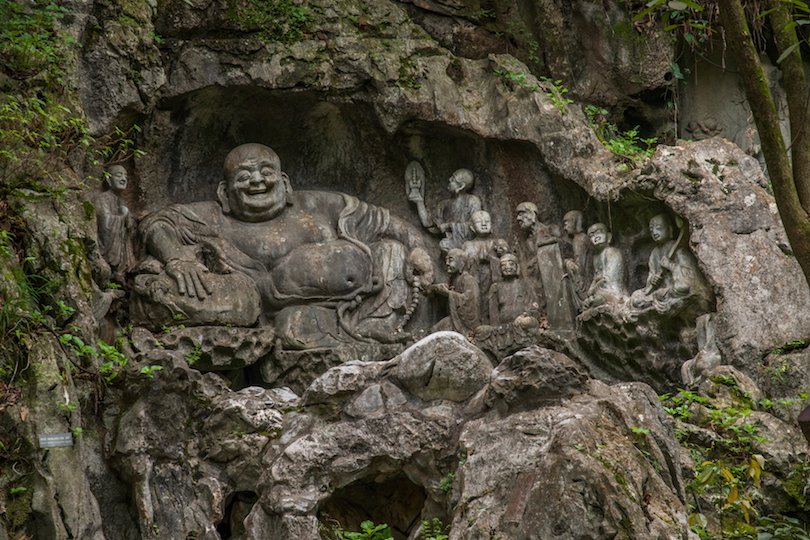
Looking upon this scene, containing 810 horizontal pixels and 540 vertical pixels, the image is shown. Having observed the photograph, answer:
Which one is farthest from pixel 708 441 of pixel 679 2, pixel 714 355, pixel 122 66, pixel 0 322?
pixel 122 66

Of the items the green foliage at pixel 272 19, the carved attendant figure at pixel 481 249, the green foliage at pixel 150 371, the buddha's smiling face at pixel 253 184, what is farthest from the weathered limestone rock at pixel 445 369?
the green foliage at pixel 272 19

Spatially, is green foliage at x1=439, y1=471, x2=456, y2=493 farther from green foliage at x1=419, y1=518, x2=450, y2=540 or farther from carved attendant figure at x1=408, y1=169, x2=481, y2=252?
carved attendant figure at x1=408, y1=169, x2=481, y2=252

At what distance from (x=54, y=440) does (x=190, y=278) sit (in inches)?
122

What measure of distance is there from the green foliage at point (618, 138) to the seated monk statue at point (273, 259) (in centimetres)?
194

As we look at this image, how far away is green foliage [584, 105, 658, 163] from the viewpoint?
12914mm

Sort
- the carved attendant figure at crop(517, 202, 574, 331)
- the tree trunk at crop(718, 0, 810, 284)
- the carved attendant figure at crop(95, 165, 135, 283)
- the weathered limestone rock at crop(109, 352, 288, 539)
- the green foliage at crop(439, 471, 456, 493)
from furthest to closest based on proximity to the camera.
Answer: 1. the carved attendant figure at crop(517, 202, 574, 331)
2. the carved attendant figure at crop(95, 165, 135, 283)
3. the weathered limestone rock at crop(109, 352, 288, 539)
4. the green foliage at crop(439, 471, 456, 493)
5. the tree trunk at crop(718, 0, 810, 284)

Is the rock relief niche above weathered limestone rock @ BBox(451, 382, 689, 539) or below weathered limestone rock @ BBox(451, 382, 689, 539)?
above

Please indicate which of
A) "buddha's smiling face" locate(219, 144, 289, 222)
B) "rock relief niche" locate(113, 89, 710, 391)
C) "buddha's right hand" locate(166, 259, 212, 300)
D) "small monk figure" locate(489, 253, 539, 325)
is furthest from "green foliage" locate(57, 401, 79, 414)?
"small monk figure" locate(489, 253, 539, 325)

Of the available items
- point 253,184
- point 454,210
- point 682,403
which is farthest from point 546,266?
point 253,184

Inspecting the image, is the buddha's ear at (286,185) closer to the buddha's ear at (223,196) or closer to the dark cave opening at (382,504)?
the buddha's ear at (223,196)

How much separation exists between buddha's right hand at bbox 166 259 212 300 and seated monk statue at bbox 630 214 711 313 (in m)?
3.55

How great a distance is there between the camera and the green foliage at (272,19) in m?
13.1

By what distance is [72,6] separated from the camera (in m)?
11.8

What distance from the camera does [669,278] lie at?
479 inches
